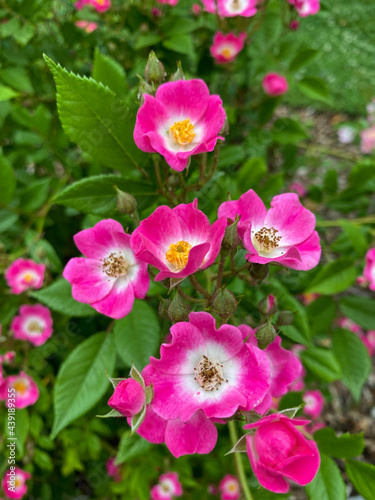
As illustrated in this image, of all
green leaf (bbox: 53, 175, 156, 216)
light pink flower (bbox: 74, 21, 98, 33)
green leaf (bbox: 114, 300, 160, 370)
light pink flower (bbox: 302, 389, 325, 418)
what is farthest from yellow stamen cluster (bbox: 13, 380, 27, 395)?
light pink flower (bbox: 74, 21, 98, 33)

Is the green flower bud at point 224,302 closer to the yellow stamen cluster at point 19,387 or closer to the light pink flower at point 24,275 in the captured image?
the light pink flower at point 24,275

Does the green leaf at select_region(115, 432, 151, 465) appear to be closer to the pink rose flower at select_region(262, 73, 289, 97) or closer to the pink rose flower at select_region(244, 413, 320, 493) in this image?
the pink rose flower at select_region(244, 413, 320, 493)

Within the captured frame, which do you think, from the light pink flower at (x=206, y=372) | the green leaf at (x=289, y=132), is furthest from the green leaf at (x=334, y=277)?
the green leaf at (x=289, y=132)

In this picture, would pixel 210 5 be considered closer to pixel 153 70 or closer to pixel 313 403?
pixel 153 70

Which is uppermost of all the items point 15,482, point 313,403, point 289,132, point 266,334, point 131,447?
point 289,132

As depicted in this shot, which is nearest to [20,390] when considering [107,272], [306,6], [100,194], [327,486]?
[107,272]
